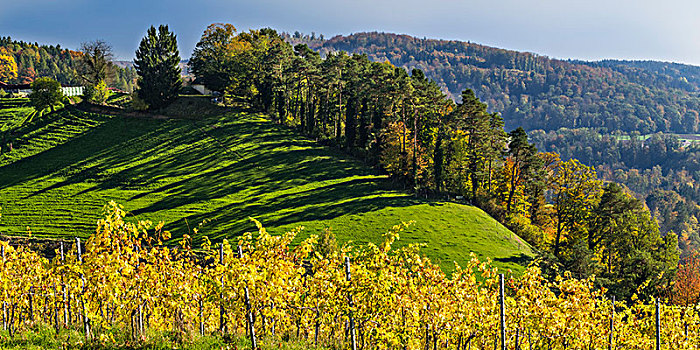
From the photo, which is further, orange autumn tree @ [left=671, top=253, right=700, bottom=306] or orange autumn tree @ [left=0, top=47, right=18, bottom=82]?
orange autumn tree @ [left=0, top=47, right=18, bottom=82]

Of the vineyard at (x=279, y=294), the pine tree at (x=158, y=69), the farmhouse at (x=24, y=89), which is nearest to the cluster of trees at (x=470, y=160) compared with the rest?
the pine tree at (x=158, y=69)

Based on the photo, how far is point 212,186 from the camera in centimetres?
6606

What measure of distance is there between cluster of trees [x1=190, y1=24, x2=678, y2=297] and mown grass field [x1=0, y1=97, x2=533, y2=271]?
484cm

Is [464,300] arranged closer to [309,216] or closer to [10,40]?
[309,216]

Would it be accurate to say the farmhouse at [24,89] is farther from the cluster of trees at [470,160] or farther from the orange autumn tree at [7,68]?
the orange autumn tree at [7,68]

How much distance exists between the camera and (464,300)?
15.8 meters

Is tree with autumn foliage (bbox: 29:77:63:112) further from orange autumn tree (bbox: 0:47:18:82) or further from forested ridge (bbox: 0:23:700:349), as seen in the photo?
orange autumn tree (bbox: 0:47:18:82)

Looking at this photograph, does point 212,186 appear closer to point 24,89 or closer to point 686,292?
point 686,292

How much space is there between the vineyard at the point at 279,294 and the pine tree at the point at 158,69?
82.3 m

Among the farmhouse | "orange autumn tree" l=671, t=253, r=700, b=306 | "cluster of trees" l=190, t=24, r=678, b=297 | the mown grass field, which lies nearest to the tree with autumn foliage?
the mown grass field

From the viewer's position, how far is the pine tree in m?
93.2

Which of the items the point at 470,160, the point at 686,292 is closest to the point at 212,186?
the point at 470,160

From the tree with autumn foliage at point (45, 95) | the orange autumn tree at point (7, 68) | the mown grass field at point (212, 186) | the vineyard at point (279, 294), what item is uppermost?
the orange autumn tree at point (7, 68)

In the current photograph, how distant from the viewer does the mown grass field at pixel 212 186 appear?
54.2m
